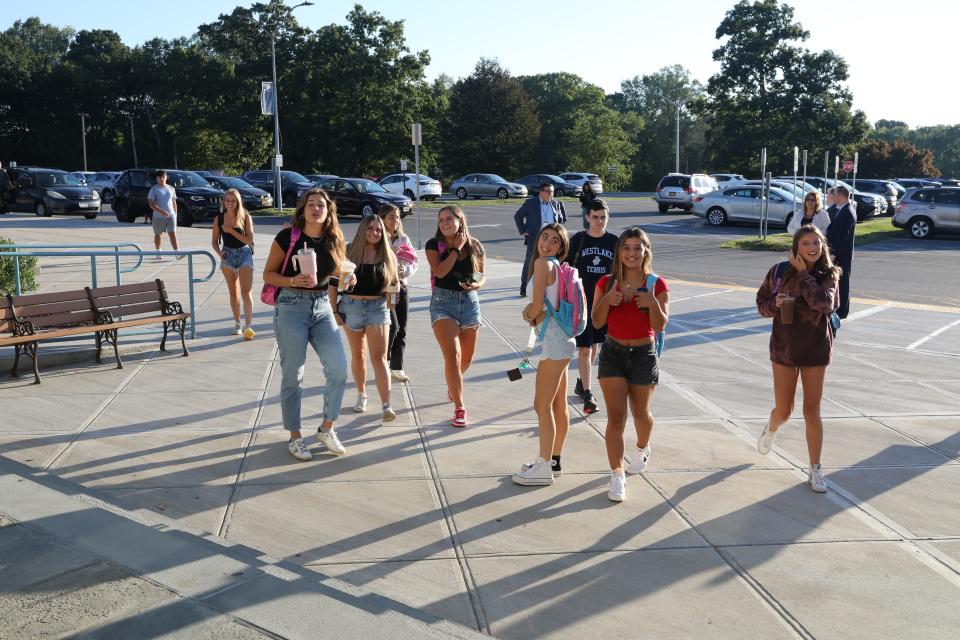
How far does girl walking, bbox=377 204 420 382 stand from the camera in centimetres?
752

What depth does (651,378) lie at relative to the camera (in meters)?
5.40

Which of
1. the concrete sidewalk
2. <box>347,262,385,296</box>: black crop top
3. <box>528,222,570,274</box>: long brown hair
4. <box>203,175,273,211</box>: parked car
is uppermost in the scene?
<box>203,175,273,211</box>: parked car

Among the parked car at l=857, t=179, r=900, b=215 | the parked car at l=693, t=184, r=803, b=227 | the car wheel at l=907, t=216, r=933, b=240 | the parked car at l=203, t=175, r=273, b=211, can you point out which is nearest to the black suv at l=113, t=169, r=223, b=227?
the parked car at l=203, t=175, r=273, b=211

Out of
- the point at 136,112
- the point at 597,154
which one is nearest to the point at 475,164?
the point at 597,154

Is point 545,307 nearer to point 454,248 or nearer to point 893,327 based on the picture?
point 454,248

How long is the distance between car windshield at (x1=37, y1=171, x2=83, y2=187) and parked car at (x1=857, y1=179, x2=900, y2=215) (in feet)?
104

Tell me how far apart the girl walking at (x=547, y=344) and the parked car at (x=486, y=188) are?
40.9 meters

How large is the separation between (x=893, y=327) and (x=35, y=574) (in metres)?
10.4

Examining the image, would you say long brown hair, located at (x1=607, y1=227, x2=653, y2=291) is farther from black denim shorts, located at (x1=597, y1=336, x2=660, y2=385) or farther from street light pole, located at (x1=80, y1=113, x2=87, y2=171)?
street light pole, located at (x1=80, y1=113, x2=87, y2=171)

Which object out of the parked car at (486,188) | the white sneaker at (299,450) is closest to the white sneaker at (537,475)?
the white sneaker at (299,450)

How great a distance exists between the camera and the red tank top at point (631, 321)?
5.36 metres

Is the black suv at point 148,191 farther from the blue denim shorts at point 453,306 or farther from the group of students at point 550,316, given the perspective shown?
the blue denim shorts at point 453,306

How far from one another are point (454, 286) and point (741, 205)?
2543 cm

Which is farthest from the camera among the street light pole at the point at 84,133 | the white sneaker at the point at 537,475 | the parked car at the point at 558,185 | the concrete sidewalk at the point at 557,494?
the street light pole at the point at 84,133
